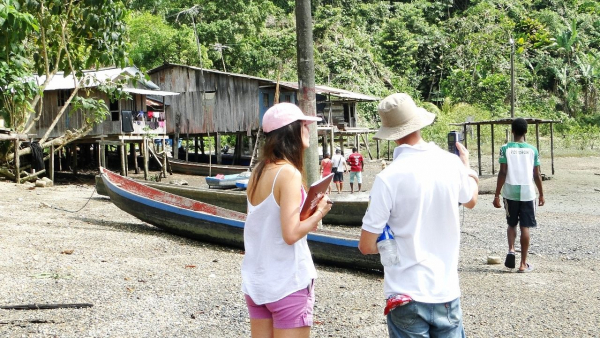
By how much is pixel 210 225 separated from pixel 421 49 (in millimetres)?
44397

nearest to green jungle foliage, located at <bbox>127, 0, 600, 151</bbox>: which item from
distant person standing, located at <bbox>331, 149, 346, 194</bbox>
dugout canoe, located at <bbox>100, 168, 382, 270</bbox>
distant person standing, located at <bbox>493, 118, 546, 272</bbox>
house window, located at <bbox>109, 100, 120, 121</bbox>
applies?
house window, located at <bbox>109, 100, 120, 121</bbox>

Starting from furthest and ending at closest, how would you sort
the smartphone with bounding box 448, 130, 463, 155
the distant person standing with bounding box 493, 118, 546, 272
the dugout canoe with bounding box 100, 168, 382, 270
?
the dugout canoe with bounding box 100, 168, 382, 270, the distant person standing with bounding box 493, 118, 546, 272, the smartphone with bounding box 448, 130, 463, 155

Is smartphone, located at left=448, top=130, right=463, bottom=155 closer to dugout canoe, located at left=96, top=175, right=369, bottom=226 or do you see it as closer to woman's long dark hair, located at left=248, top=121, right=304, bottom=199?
woman's long dark hair, located at left=248, top=121, right=304, bottom=199

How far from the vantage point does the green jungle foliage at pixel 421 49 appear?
Answer: 40.6 m

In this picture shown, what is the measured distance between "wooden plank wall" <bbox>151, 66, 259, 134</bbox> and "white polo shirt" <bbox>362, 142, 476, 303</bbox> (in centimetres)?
2798

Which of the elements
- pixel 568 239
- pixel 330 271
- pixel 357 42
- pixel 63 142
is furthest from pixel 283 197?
pixel 357 42

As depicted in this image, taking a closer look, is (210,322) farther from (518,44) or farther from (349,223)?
(518,44)

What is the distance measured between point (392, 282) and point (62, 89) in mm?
25709

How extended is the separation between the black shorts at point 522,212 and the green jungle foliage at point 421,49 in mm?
29620

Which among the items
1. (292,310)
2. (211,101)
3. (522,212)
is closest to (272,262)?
(292,310)

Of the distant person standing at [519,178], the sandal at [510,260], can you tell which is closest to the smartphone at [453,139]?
the distant person standing at [519,178]

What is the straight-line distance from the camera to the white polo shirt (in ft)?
8.86

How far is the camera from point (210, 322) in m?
5.82

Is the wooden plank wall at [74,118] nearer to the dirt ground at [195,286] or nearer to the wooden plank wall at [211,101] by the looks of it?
the wooden plank wall at [211,101]
